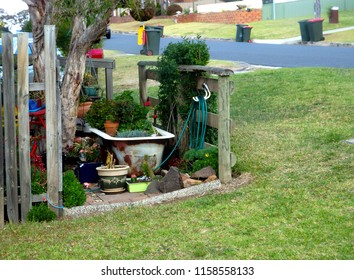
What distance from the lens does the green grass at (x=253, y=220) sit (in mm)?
6473

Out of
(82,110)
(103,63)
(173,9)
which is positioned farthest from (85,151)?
(173,9)

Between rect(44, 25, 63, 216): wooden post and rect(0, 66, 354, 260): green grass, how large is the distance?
0.33 m

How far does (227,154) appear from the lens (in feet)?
30.0

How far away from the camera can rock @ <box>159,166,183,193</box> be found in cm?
906

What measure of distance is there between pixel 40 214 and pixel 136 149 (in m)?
2.21

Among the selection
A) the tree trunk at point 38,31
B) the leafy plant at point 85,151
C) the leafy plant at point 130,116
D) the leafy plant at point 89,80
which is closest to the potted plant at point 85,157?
the leafy plant at point 85,151

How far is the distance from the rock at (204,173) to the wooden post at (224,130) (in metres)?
0.16

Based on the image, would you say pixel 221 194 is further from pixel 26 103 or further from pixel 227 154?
pixel 26 103

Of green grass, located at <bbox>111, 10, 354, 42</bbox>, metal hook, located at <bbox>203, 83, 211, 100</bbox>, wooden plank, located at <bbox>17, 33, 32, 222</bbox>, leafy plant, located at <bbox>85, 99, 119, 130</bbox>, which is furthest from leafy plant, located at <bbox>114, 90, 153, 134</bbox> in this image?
green grass, located at <bbox>111, 10, 354, 42</bbox>

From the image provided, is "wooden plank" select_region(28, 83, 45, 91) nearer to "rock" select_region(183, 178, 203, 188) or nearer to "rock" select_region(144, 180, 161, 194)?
"rock" select_region(144, 180, 161, 194)

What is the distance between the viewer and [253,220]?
23.8 ft

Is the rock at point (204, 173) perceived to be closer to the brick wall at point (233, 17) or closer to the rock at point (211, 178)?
the rock at point (211, 178)

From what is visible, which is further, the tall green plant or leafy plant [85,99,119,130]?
leafy plant [85,99,119,130]
